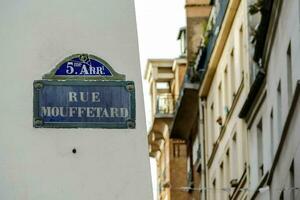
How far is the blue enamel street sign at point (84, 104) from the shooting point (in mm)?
34375

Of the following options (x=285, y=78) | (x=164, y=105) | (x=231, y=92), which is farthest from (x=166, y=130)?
(x=285, y=78)

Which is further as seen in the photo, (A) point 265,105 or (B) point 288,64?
(A) point 265,105

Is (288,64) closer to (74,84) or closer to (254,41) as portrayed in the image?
(254,41)

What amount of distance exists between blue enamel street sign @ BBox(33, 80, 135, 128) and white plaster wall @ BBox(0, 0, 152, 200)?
0.42ft

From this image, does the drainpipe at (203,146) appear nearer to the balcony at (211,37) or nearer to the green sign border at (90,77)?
the balcony at (211,37)

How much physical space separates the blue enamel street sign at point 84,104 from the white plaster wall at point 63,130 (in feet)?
0.42

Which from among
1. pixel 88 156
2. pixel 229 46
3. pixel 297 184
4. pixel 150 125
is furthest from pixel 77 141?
pixel 150 125

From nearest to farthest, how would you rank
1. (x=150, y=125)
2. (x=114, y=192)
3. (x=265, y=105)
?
(x=114, y=192) < (x=265, y=105) < (x=150, y=125)

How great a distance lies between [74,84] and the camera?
34.8 meters

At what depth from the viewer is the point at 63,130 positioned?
34.3 metres

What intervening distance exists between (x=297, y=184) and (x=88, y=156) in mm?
10908

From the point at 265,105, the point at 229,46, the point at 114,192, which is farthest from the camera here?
the point at 229,46

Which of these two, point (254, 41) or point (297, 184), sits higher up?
point (254, 41)

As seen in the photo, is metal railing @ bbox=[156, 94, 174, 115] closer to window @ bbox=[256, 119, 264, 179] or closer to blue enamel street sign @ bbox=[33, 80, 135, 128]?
window @ bbox=[256, 119, 264, 179]
